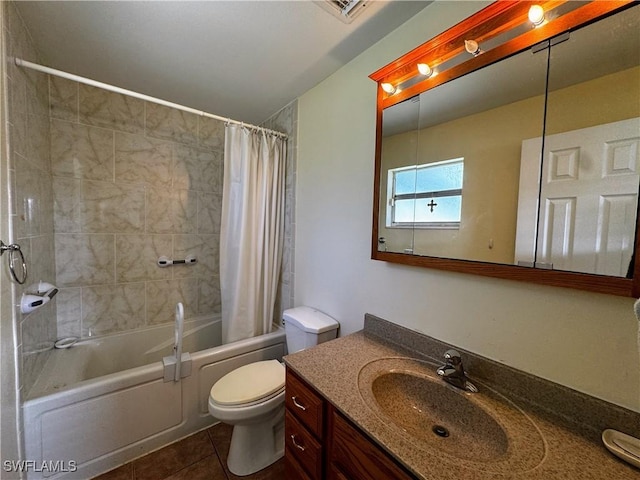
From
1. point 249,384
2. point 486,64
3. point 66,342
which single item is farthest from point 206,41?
point 66,342

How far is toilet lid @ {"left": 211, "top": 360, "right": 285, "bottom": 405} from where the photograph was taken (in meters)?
1.34

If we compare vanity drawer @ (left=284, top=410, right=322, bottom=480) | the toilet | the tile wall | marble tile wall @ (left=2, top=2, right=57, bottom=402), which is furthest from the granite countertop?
marble tile wall @ (left=2, top=2, right=57, bottom=402)

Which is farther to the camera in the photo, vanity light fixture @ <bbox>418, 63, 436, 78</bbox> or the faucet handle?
vanity light fixture @ <bbox>418, 63, 436, 78</bbox>

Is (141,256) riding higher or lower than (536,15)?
lower

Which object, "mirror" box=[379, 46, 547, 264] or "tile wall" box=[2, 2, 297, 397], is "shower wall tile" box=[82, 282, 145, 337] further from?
"mirror" box=[379, 46, 547, 264]

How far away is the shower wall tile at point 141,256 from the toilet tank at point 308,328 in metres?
1.34

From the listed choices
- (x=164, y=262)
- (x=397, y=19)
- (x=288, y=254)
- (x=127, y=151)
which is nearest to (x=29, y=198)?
(x=127, y=151)

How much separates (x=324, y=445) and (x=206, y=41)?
78.8 inches

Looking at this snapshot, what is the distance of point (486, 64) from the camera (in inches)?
37.9

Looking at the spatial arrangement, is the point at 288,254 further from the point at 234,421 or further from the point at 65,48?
the point at 65,48

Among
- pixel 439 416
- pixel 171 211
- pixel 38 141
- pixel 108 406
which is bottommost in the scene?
pixel 108 406

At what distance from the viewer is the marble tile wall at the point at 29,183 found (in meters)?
1.16

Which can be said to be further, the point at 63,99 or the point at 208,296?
the point at 208,296

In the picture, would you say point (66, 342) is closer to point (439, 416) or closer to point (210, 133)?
point (210, 133)
